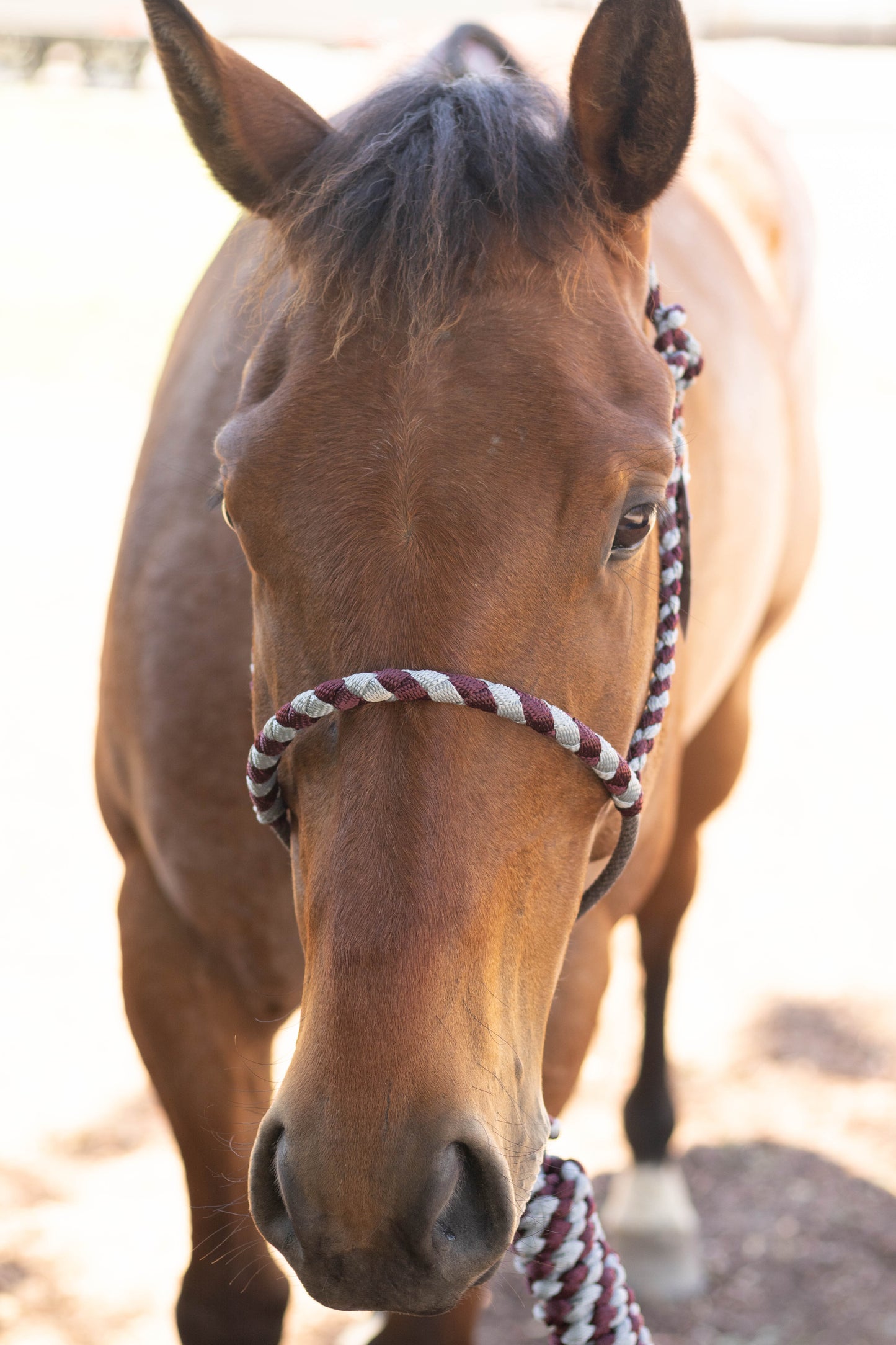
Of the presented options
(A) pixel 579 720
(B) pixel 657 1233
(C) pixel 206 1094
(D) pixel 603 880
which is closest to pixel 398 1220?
(A) pixel 579 720

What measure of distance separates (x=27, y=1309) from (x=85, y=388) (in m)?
7.22

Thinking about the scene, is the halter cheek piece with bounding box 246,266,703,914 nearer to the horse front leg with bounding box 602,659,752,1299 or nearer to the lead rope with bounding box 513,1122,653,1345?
the lead rope with bounding box 513,1122,653,1345

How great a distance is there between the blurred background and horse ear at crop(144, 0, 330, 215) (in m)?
0.52

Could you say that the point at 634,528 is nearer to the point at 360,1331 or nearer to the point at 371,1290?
the point at 371,1290

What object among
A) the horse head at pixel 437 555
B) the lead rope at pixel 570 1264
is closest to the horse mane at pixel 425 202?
the horse head at pixel 437 555

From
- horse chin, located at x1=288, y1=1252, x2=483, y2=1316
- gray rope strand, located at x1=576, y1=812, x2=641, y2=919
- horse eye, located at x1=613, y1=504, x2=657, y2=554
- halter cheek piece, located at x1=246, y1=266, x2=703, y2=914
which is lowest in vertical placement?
horse chin, located at x1=288, y1=1252, x2=483, y2=1316

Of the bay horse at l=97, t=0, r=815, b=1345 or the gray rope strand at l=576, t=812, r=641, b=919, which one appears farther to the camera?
the gray rope strand at l=576, t=812, r=641, b=919

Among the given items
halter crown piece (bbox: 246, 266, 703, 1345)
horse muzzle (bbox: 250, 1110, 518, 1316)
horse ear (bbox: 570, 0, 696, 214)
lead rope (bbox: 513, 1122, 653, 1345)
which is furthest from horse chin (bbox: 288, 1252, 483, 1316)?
horse ear (bbox: 570, 0, 696, 214)

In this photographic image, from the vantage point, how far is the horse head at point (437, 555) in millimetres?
1035

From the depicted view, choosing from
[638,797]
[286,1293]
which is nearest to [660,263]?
[638,797]

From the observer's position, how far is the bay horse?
104 cm

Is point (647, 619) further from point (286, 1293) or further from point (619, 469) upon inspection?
point (286, 1293)

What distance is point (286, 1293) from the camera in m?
1.89

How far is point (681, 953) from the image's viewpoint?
12.6 feet
